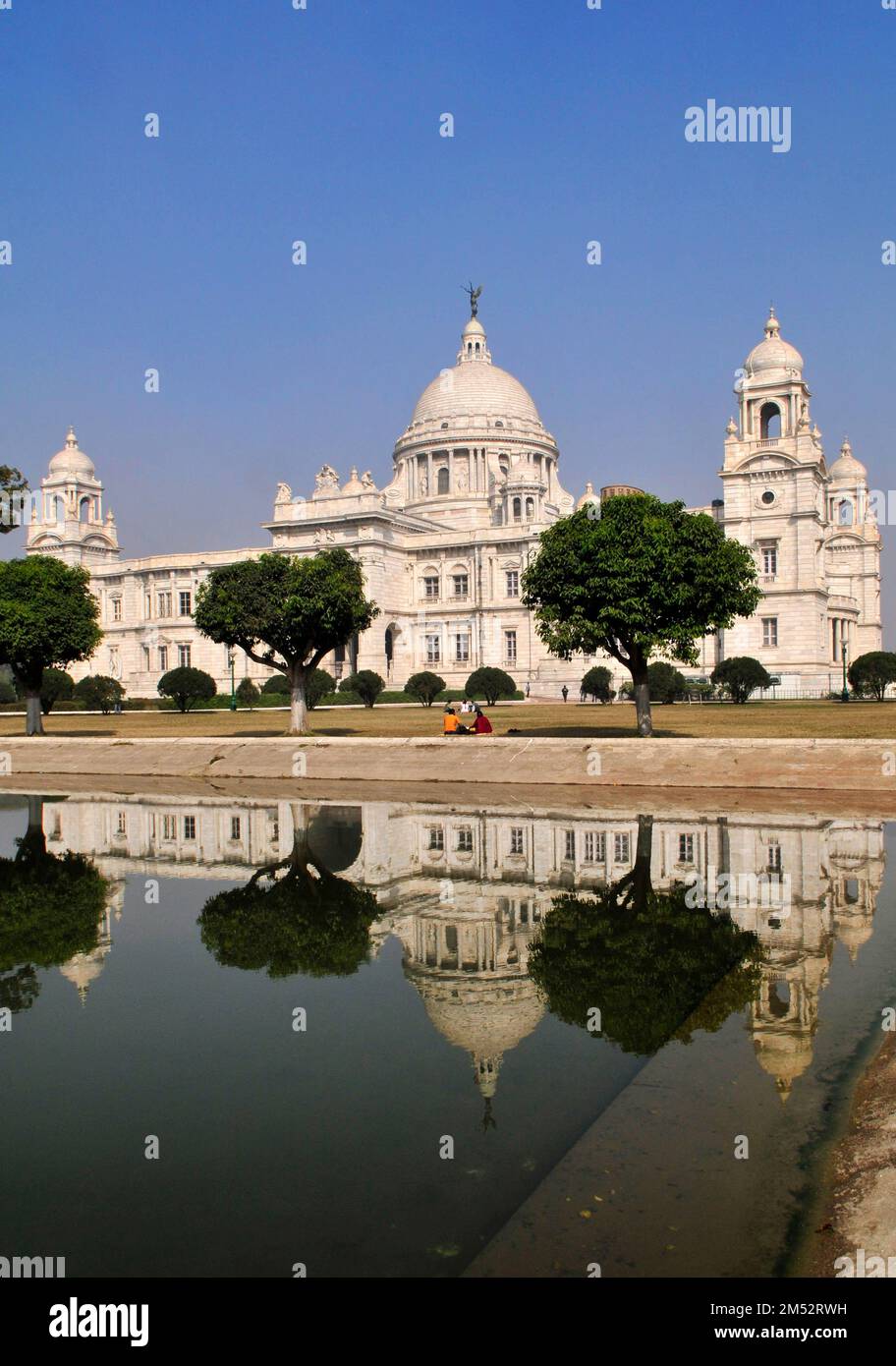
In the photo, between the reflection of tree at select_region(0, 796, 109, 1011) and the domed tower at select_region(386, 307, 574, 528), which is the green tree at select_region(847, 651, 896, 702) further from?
the domed tower at select_region(386, 307, 574, 528)

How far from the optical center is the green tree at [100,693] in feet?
187

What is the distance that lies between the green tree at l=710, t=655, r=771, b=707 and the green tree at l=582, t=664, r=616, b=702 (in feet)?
19.9

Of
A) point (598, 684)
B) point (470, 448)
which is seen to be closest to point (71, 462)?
point (470, 448)

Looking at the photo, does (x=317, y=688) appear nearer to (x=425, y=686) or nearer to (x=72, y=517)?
(x=425, y=686)

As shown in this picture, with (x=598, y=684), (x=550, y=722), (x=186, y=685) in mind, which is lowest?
(x=550, y=722)

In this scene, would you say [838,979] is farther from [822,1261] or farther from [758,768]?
[758,768]

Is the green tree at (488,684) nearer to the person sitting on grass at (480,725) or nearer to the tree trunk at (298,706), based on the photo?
the tree trunk at (298,706)

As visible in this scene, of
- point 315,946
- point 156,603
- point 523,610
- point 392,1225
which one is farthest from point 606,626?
point 156,603

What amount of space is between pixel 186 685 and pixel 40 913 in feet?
138

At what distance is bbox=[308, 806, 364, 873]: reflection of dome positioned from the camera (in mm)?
15206

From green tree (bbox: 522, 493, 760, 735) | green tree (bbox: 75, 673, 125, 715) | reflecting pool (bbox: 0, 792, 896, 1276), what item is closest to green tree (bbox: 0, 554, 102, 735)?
green tree (bbox: 522, 493, 760, 735)

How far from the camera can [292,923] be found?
11.4m

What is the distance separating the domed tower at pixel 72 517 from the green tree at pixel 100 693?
111ft

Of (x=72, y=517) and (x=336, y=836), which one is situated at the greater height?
(x=72, y=517)
